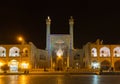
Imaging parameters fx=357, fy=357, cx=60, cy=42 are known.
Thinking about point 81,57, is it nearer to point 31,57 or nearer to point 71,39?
point 71,39

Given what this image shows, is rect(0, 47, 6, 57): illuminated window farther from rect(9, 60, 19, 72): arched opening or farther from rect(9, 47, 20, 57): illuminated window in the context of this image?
rect(9, 60, 19, 72): arched opening

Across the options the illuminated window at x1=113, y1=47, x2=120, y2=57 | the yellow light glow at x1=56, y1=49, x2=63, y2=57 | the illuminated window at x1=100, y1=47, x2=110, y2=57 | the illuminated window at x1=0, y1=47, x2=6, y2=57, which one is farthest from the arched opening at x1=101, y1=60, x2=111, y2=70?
the illuminated window at x1=0, y1=47, x2=6, y2=57

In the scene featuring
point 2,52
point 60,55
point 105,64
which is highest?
point 2,52

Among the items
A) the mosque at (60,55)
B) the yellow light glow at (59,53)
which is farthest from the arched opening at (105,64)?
the yellow light glow at (59,53)

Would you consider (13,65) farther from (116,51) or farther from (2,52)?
(116,51)

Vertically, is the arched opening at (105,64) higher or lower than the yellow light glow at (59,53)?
lower

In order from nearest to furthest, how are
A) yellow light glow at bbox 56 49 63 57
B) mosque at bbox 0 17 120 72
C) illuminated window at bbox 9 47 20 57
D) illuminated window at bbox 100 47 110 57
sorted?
mosque at bbox 0 17 120 72
illuminated window at bbox 9 47 20 57
illuminated window at bbox 100 47 110 57
yellow light glow at bbox 56 49 63 57

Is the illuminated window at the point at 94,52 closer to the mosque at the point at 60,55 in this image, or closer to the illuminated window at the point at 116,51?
the mosque at the point at 60,55

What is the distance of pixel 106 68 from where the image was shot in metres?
77.9

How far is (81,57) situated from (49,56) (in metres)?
7.57

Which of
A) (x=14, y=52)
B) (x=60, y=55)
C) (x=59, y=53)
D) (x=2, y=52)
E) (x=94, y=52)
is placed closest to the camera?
(x=2, y=52)

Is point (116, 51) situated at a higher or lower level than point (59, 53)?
higher

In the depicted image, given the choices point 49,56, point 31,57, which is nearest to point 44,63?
point 49,56

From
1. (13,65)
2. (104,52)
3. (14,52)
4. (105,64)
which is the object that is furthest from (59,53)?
(13,65)
